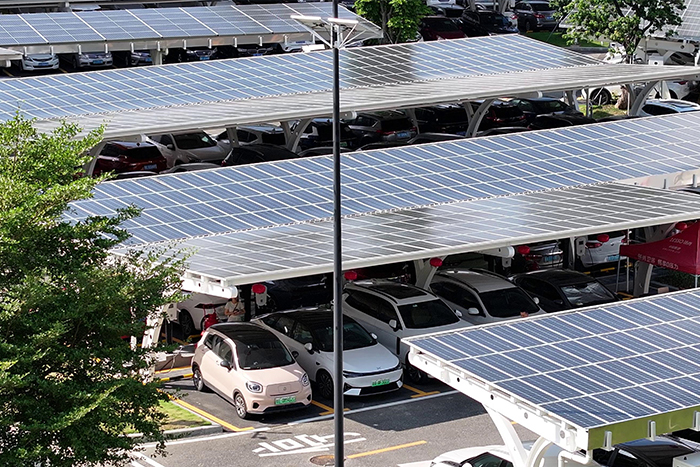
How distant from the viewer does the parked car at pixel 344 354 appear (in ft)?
71.3

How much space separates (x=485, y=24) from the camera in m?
61.3

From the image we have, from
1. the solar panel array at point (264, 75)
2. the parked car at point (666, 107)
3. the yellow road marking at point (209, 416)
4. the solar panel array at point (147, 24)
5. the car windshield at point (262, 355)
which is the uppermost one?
the solar panel array at point (264, 75)

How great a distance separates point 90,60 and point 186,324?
2789cm

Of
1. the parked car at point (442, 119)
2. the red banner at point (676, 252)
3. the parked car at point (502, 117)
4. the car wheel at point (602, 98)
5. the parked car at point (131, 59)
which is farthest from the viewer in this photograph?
the parked car at point (131, 59)

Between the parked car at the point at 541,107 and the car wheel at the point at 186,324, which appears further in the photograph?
the parked car at the point at 541,107

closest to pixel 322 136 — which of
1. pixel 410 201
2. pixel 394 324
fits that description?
pixel 410 201

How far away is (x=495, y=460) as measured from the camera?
16.3 meters

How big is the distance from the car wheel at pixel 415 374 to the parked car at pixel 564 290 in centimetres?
368

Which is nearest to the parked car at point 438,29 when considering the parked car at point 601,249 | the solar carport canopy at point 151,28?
the solar carport canopy at point 151,28

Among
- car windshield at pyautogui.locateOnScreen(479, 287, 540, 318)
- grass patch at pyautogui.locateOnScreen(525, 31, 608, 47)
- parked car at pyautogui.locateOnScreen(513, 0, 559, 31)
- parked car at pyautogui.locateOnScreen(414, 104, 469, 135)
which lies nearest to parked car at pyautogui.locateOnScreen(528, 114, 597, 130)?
parked car at pyautogui.locateOnScreen(414, 104, 469, 135)

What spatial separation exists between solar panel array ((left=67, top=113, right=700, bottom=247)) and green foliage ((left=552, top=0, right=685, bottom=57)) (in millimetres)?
13993

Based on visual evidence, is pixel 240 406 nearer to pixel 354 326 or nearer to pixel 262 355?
pixel 262 355

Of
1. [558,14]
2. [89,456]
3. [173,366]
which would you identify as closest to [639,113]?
[558,14]

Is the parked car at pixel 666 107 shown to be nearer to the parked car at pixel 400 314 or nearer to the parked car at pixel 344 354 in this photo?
the parked car at pixel 400 314
